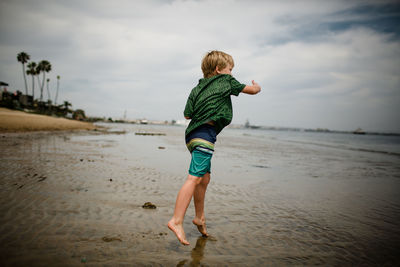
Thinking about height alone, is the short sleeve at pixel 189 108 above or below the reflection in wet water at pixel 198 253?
above

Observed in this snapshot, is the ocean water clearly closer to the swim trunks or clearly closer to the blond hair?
the swim trunks

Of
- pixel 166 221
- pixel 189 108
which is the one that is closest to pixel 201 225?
pixel 166 221

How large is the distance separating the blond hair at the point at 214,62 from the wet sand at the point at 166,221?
2073 millimetres

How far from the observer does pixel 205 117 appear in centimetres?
252

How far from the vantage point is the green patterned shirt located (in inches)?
99.9

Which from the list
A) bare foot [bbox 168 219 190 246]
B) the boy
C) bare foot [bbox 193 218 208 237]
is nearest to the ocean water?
bare foot [bbox 193 218 208 237]

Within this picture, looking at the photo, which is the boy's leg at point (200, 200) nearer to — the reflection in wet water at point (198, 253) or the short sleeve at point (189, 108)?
the reflection in wet water at point (198, 253)

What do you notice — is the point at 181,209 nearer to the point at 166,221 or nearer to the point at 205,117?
the point at 166,221

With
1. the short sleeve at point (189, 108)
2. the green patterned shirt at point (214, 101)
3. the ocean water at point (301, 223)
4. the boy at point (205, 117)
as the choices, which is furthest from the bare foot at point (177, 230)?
the short sleeve at point (189, 108)

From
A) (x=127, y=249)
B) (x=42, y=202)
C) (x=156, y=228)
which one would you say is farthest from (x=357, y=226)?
(x=42, y=202)

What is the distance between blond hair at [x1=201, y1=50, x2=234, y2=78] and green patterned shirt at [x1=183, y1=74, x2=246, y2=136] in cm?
17

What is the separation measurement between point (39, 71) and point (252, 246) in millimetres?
62800

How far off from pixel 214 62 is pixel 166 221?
7.34 ft

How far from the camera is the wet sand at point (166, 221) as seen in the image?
2209 millimetres
